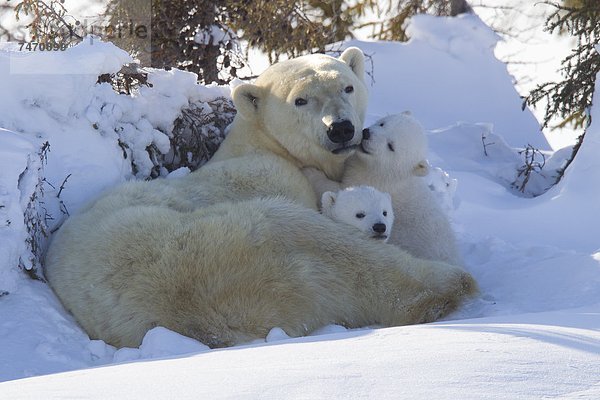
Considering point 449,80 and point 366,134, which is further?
point 449,80

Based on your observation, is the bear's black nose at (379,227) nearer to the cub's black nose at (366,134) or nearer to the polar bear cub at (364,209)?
the polar bear cub at (364,209)

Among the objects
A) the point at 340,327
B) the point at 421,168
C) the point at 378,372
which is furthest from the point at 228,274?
the point at 421,168

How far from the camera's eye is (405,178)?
534 centimetres

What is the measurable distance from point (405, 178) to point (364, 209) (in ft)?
2.11

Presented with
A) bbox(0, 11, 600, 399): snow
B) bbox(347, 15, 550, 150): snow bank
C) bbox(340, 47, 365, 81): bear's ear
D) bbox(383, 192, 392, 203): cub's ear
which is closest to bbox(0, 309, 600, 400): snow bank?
bbox(0, 11, 600, 399): snow

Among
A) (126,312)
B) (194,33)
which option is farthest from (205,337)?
(194,33)

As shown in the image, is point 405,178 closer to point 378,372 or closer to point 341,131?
point 341,131

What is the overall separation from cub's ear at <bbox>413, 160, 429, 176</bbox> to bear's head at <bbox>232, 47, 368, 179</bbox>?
Result: 0.39 metres

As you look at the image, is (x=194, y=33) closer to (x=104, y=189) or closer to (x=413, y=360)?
(x=104, y=189)

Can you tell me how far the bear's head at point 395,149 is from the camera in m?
5.27

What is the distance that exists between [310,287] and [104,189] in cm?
181

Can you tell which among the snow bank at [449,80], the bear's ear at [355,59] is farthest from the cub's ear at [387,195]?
the snow bank at [449,80]

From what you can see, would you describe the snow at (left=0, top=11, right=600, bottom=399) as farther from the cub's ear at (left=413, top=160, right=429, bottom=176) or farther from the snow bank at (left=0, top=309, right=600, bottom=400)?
the cub's ear at (left=413, top=160, right=429, bottom=176)

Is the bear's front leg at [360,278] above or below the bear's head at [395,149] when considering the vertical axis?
below
